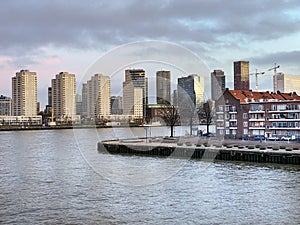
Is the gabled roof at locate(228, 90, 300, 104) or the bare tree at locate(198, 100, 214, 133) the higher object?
the gabled roof at locate(228, 90, 300, 104)

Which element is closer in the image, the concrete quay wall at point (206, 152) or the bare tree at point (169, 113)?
the concrete quay wall at point (206, 152)

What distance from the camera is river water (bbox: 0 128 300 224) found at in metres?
20.7

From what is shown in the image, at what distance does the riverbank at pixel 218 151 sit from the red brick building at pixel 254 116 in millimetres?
10190

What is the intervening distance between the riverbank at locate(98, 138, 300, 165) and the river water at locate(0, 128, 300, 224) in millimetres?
1944

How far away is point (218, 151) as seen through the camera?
146 ft

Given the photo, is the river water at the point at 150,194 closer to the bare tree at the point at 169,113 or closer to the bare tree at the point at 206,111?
the bare tree at the point at 169,113

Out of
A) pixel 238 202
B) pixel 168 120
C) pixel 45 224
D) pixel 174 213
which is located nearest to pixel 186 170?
pixel 238 202

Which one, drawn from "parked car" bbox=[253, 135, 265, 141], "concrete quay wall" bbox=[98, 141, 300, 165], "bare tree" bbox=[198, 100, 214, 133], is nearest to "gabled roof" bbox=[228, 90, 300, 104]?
"parked car" bbox=[253, 135, 265, 141]

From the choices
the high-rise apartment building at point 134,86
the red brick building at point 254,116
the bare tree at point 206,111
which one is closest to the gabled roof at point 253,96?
the red brick building at point 254,116

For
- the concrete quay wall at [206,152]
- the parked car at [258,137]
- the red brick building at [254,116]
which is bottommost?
the concrete quay wall at [206,152]

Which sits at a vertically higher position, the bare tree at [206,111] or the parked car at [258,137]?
the bare tree at [206,111]

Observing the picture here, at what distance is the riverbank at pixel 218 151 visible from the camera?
131 feet

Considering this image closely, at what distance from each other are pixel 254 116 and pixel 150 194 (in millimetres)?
37786

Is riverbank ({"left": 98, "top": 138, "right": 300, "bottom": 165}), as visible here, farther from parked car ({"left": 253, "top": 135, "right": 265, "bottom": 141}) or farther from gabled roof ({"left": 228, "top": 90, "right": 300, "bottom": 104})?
gabled roof ({"left": 228, "top": 90, "right": 300, "bottom": 104})
